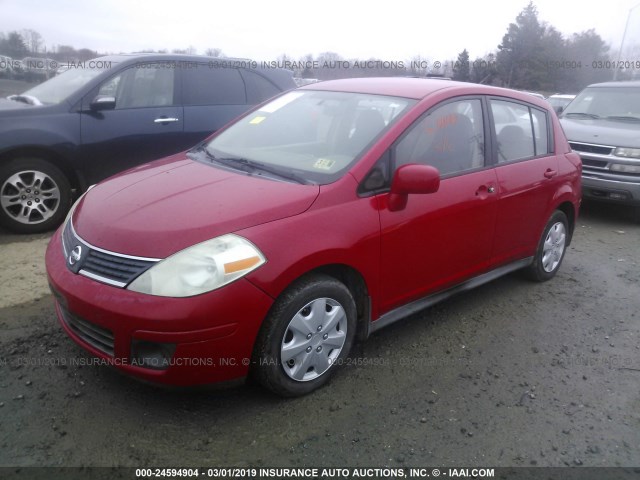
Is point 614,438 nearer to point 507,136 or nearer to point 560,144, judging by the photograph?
point 507,136

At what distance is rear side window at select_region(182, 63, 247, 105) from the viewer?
616 cm

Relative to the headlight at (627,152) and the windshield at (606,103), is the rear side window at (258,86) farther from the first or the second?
the windshield at (606,103)

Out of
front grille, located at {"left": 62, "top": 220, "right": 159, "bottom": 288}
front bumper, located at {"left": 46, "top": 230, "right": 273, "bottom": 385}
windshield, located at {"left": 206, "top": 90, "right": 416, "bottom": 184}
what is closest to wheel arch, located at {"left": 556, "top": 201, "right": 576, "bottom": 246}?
windshield, located at {"left": 206, "top": 90, "right": 416, "bottom": 184}

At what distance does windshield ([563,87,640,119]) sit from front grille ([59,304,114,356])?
7.91 m

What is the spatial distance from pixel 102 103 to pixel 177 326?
150 inches

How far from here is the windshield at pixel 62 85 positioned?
5.47 metres

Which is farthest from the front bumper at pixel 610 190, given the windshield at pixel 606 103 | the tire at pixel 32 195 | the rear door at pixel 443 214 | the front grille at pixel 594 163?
the tire at pixel 32 195

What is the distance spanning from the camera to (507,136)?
4.06 meters

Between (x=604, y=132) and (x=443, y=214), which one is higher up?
(x=604, y=132)

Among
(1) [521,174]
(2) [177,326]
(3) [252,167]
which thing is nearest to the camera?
(2) [177,326]

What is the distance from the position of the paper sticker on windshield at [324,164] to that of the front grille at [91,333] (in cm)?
145

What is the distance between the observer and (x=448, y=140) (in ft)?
11.7

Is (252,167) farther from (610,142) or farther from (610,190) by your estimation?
(610,142)

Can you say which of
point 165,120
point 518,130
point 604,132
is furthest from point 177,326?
point 604,132
